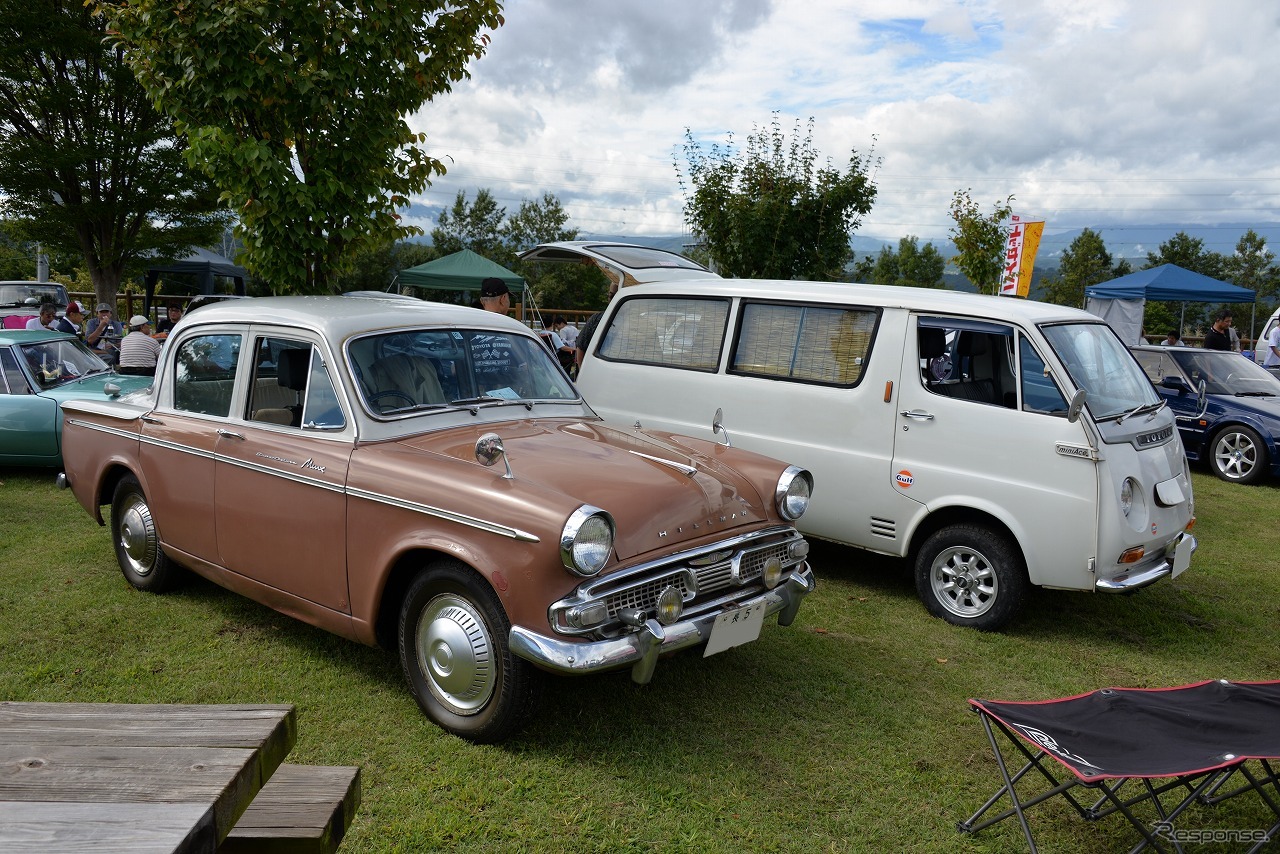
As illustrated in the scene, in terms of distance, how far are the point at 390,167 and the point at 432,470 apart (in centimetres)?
479

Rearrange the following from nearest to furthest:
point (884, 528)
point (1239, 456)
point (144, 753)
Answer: point (144, 753), point (884, 528), point (1239, 456)

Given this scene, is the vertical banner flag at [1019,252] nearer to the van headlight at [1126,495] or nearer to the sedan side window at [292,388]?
the van headlight at [1126,495]

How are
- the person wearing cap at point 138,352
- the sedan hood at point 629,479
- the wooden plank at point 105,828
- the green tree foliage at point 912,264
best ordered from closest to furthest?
the wooden plank at point 105,828, the sedan hood at point 629,479, the person wearing cap at point 138,352, the green tree foliage at point 912,264

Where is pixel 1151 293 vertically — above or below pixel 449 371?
above

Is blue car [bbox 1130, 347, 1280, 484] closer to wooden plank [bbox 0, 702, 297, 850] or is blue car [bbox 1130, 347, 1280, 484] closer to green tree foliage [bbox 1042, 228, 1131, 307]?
wooden plank [bbox 0, 702, 297, 850]

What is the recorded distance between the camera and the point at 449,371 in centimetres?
494

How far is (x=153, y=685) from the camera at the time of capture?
14.8 feet

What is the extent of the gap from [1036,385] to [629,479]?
2891 mm

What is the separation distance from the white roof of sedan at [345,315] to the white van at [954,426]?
1.05m

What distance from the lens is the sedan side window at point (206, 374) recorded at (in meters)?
5.14

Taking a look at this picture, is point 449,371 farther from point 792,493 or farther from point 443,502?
point 792,493

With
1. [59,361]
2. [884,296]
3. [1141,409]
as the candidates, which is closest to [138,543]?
[884,296]

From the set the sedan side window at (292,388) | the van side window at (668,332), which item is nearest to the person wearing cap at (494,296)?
the van side window at (668,332)

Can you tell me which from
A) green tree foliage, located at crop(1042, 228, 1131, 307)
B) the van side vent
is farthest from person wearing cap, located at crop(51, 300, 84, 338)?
green tree foliage, located at crop(1042, 228, 1131, 307)
